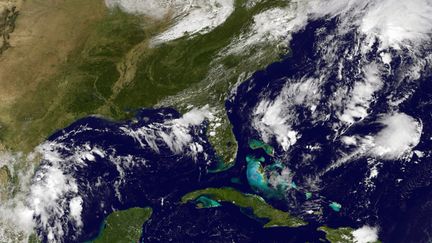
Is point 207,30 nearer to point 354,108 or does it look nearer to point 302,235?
point 354,108

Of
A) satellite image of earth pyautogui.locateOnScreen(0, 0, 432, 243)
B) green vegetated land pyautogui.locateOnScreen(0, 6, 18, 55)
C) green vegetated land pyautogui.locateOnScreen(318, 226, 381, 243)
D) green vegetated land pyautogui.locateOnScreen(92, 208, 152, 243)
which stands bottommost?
green vegetated land pyautogui.locateOnScreen(318, 226, 381, 243)

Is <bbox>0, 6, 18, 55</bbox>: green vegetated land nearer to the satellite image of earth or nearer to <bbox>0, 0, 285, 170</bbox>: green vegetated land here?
the satellite image of earth

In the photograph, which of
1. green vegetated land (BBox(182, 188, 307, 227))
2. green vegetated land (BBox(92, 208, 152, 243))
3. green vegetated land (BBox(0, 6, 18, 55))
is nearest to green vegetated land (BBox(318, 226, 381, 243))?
green vegetated land (BBox(182, 188, 307, 227))

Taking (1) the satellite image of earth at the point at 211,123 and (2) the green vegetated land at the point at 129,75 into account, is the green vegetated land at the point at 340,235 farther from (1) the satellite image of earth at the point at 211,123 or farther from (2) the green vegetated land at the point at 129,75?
(2) the green vegetated land at the point at 129,75

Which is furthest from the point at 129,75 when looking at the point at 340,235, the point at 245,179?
the point at 340,235

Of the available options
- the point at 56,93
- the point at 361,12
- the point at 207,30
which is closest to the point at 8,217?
the point at 56,93

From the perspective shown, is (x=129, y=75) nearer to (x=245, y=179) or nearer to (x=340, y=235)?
(x=245, y=179)
